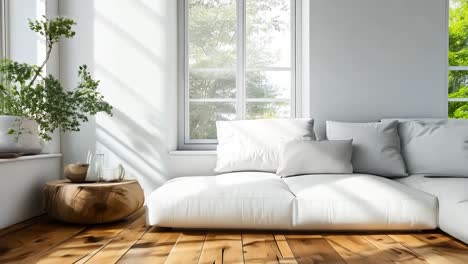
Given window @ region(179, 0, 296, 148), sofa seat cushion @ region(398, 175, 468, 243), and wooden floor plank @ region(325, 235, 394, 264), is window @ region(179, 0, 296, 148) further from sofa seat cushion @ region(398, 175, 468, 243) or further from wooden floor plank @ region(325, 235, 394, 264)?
wooden floor plank @ region(325, 235, 394, 264)

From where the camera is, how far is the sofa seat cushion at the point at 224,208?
114 inches

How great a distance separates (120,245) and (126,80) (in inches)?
75.4

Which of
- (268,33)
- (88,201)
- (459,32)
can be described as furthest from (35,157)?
(459,32)

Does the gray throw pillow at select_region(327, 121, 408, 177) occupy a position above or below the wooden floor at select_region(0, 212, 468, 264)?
above

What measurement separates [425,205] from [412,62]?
1.76 m

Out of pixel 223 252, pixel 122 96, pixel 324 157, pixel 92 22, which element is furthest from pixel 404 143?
pixel 92 22

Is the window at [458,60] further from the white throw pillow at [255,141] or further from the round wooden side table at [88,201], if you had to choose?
the round wooden side table at [88,201]

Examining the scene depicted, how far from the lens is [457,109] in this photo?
180 inches

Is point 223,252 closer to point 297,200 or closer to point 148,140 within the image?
point 297,200

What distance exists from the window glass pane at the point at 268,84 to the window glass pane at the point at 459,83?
172 centimetres

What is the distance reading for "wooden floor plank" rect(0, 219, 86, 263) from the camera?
237 centimetres

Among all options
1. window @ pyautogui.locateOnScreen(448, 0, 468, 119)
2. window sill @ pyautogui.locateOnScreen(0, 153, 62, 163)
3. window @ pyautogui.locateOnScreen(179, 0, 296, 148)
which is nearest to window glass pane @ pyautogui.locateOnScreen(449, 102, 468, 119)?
window @ pyautogui.locateOnScreen(448, 0, 468, 119)

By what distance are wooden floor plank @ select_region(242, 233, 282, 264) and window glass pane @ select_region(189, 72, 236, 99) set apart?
1.94m

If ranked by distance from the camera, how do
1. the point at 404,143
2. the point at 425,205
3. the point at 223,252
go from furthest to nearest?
the point at 404,143 < the point at 425,205 < the point at 223,252
